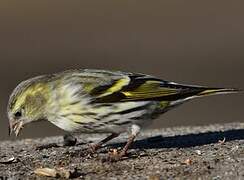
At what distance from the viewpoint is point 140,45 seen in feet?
89.0

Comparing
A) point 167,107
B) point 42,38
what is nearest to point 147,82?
point 167,107

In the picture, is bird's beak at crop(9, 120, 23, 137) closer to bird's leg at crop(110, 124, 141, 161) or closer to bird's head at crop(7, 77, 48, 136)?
bird's head at crop(7, 77, 48, 136)

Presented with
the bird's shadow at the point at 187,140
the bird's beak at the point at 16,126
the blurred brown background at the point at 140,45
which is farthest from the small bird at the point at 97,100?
the blurred brown background at the point at 140,45

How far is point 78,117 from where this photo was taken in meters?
9.82

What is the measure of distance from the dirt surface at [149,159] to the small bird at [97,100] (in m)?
0.32

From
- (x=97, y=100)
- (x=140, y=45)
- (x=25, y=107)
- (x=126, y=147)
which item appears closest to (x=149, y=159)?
(x=126, y=147)

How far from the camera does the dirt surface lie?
8.97m

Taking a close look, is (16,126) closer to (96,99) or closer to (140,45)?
(96,99)

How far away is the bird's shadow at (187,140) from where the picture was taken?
1052 cm

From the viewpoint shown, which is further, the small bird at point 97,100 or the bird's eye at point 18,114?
the bird's eye at point 18,114

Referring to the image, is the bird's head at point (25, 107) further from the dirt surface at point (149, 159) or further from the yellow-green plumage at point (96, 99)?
the dirt surface at point (149, 159)

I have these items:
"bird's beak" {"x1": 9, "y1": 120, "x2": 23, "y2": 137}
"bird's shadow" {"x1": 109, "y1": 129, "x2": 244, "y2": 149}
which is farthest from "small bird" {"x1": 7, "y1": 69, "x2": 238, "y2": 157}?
"bird's shadow" {"x1": 109, "y1": 129, "x2": 244, "y2": 149}

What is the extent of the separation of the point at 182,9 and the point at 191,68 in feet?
27.2

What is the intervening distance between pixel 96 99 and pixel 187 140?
4.64ft
